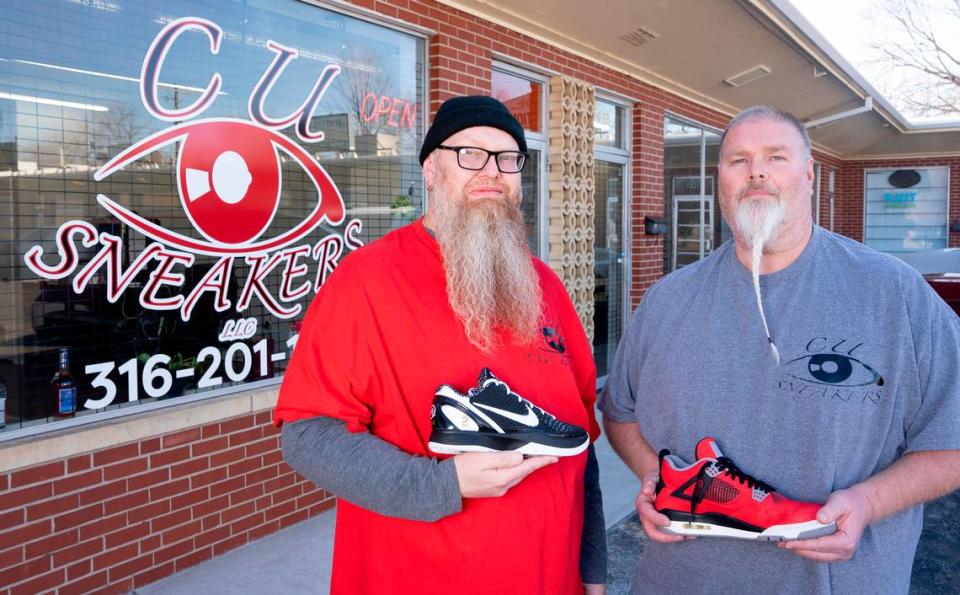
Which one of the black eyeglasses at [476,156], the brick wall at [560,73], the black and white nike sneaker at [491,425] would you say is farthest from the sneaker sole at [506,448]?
the brick wall at [560,73]

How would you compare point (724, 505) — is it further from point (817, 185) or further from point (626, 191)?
point (817, 185)

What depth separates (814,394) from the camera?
5.80ft

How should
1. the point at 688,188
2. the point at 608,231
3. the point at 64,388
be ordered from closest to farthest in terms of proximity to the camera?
the point at 64,388 < the point at 608,231 < the point at 688,188

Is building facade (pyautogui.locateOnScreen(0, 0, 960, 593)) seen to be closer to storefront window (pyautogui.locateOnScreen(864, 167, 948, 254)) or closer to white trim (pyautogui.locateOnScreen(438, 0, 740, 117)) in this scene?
white trim (pyautogui.locateOnScreen(438, 0, 740, 117))

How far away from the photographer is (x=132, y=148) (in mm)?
3676

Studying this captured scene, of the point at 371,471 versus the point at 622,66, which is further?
the point at 622,66

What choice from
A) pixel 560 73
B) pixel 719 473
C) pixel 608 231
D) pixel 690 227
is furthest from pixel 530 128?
pixel 719 473

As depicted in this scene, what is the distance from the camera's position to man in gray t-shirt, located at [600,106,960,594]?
5.71 ft

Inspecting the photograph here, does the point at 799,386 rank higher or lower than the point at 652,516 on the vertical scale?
higher

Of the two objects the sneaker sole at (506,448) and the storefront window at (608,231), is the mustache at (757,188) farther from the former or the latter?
the storefront window at (608,231)

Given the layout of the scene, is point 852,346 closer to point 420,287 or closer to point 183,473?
point 420,287

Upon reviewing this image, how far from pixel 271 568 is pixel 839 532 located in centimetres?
312

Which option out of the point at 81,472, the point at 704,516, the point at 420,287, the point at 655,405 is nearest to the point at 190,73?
the point at 81,472

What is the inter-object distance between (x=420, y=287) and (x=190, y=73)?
268 centimetres
